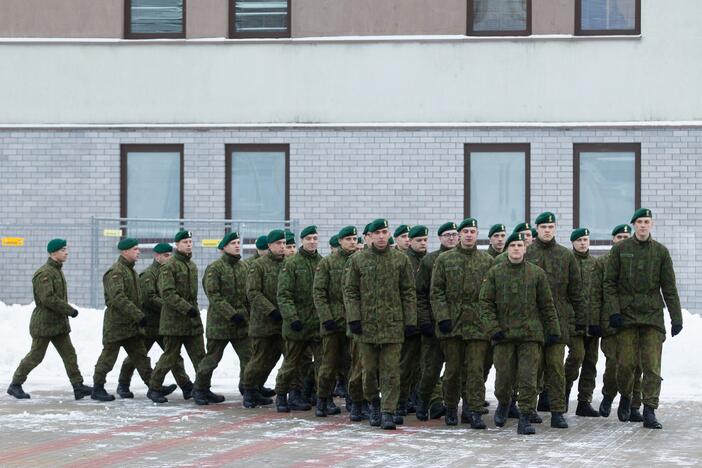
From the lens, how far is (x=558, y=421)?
13383mm

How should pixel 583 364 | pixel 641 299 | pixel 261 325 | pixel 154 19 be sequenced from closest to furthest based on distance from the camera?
1. pixel 641 299
2. pixel 583 364
3. pixel 261 325
4. pixel 154 19

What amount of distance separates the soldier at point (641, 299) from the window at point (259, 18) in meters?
11.3

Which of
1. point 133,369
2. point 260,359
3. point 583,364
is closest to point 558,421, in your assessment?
point 583,364

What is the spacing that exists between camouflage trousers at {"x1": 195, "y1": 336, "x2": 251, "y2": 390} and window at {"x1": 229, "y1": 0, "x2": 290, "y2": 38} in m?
9.19

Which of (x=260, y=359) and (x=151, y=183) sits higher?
(x=151, y=183)

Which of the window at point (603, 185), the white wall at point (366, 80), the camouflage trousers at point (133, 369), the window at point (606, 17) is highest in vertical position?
the window at point (606, 17)

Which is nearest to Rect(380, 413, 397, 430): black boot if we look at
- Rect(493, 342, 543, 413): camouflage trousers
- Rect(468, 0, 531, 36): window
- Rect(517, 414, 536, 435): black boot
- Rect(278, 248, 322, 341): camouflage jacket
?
Rect(493, 342, 543, 413): camouflage trousers

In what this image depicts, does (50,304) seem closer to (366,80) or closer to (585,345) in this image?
(585,345)

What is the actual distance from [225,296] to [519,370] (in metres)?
3.97

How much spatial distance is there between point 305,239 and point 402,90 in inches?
345

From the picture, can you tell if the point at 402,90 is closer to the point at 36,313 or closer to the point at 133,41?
the point at 133,41

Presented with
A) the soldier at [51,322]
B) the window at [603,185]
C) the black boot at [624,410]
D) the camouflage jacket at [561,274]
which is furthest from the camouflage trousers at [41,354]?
the window at [603,185]

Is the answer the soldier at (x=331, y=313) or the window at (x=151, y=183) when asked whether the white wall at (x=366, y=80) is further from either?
A: the soldier at (x=331, y=313)

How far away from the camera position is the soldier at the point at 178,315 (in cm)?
1566
